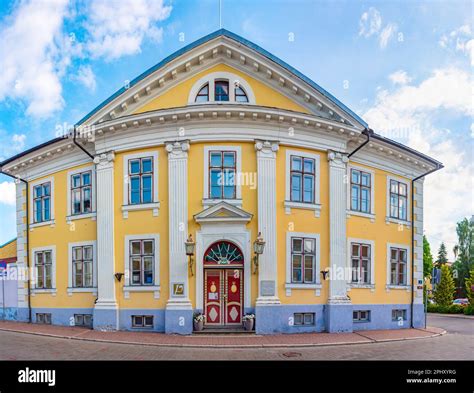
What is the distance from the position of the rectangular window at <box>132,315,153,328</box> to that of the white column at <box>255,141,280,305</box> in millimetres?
4256

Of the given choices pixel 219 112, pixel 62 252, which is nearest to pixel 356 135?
pixel 219 112

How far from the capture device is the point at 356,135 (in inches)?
613

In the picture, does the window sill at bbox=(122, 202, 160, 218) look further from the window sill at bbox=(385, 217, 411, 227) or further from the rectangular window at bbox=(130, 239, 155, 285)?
the window sill at bbox=(385, 217, 411, 227)

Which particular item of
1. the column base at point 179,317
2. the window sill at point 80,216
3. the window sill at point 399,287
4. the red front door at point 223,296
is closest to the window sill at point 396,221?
the window sill at point 399,287

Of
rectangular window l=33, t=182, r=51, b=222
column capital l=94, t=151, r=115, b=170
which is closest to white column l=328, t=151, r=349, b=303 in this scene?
column capital l=94, t=151, r=115, b=170

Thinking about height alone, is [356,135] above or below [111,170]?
above

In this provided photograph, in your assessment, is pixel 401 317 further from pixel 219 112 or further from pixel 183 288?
pixel 219 112

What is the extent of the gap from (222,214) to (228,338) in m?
4.35

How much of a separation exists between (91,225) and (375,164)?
12852 mm

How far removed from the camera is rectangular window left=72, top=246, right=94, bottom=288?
16.1m

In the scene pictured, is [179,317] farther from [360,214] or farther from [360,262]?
[360,214]

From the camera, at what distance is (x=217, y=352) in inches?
437

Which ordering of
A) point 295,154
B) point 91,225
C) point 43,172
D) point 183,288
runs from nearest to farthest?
point 183,288 < point 295,154 < point 91,225 < point 43,172

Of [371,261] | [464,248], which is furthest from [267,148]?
[464,248]
